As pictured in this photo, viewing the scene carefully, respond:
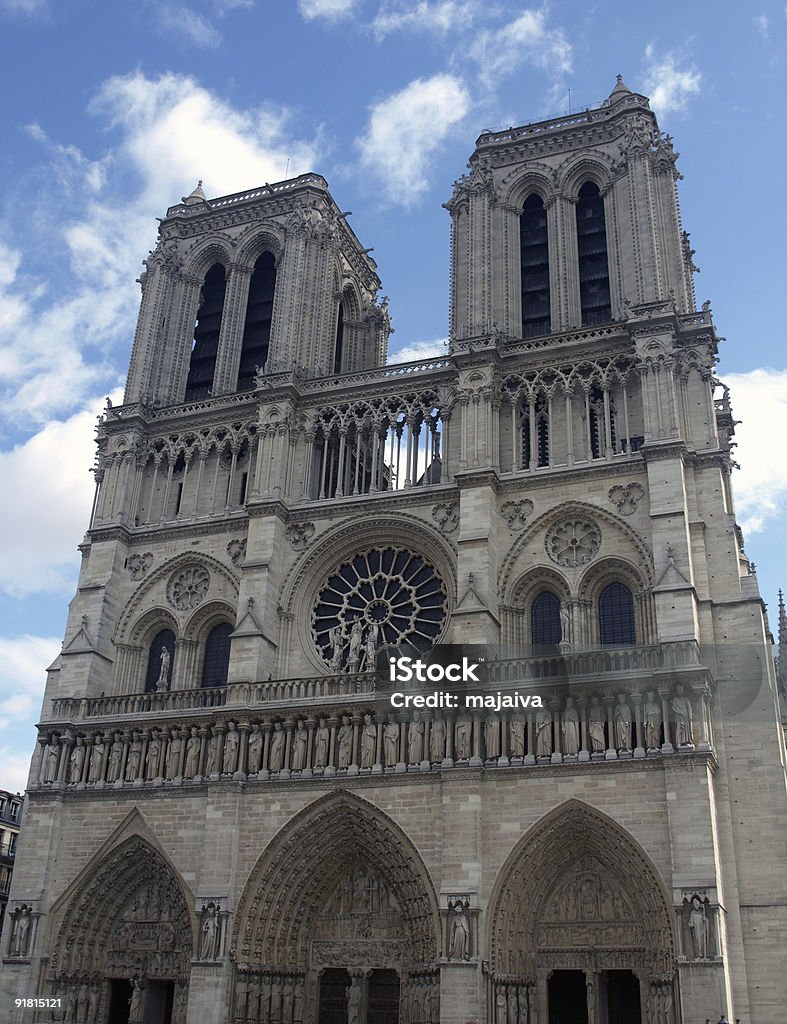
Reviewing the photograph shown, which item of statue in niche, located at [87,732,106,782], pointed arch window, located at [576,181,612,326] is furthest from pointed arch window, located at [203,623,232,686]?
pointed arch window, located at [576,181,612,326]

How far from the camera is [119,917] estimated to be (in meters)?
26.1

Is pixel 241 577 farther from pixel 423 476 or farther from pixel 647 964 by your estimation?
pixel 647 964

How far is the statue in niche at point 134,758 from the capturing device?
2648 centimetres

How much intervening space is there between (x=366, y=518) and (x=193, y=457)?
644 centimetres

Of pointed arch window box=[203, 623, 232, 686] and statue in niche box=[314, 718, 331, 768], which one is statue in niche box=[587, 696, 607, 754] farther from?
pointed arch window box=[203, 623, 232, 686]

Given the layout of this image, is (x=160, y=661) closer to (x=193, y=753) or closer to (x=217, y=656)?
(x=217, y=656)

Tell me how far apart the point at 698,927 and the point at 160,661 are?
15.9m

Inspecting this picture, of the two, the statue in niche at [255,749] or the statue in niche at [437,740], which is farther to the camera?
the statue in niche at [255,749]

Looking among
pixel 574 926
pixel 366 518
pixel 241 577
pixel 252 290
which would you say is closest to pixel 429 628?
→ pixel 366 518

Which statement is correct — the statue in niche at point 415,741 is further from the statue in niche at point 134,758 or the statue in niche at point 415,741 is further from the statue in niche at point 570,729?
the statue in niche at point 134,758

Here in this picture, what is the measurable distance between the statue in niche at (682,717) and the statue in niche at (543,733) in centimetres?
265

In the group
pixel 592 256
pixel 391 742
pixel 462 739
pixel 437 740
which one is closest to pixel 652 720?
pixel 462 739

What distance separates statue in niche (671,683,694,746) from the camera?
71.0ft

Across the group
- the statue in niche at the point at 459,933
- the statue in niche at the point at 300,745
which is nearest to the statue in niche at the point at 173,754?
the statue in niche at the point at 300,745
